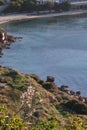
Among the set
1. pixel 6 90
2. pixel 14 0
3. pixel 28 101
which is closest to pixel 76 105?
pixel 6 90

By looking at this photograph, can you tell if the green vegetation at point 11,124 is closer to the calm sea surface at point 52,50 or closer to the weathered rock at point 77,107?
the weathered rock at point 77,107

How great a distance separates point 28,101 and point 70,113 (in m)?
15.2

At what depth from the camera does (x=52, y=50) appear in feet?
176

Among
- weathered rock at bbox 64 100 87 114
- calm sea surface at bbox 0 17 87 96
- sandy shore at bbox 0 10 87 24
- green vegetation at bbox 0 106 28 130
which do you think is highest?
green vegetation at bbox 0 106 28 130

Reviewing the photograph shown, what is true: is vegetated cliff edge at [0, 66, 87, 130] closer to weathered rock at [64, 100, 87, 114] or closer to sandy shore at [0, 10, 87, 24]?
weathered rock at [64, 100, 87, 114]

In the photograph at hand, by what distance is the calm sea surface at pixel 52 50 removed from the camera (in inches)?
1663

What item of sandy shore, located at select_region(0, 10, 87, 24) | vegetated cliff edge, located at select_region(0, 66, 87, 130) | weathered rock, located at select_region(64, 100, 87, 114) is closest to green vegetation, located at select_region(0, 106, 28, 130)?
vegetated cliff edge, located at select_region(0, 66, 87, 130)

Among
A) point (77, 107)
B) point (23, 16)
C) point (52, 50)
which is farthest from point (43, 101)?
point (23, 16)

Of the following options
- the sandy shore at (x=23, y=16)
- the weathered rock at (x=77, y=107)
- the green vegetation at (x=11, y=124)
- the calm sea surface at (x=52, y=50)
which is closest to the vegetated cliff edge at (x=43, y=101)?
the weathered rock at (x=77, y=107)

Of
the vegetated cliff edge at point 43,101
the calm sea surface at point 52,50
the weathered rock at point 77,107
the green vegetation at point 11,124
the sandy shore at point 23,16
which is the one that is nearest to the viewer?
the green vegetation at point 11,124

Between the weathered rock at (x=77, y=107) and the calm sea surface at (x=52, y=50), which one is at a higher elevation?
the weathered rock at (x=77, y=107)

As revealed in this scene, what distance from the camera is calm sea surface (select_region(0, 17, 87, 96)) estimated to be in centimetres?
4225

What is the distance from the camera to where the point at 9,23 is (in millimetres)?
72875

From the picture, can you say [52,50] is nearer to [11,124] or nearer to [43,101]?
[43,101]
